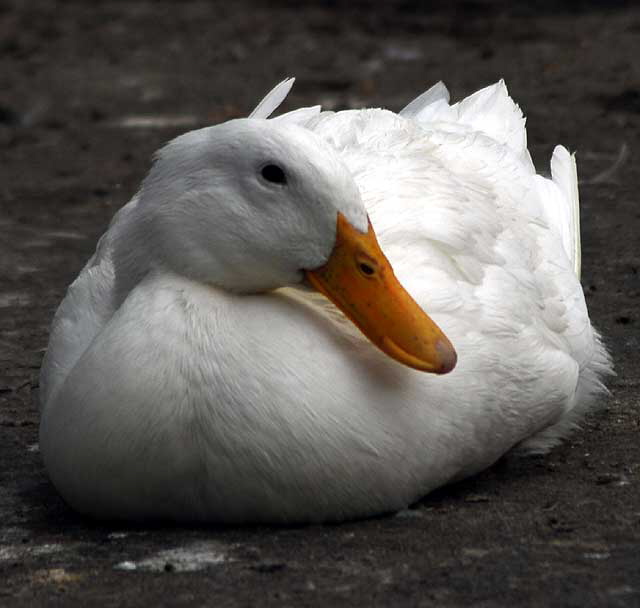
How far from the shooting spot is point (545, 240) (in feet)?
18.8

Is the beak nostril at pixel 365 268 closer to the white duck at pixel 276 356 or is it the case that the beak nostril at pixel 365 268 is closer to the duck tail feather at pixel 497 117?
the white duck at pixel 276 356

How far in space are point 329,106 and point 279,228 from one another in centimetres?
673

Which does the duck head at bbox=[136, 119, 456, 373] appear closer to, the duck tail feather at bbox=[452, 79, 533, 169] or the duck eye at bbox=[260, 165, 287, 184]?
the duck eye at bbox=[260, 165, 287, 184]

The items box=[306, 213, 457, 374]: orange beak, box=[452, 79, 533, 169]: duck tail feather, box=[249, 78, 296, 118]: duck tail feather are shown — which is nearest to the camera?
box=[306, 213, 457, 374]: orange beak

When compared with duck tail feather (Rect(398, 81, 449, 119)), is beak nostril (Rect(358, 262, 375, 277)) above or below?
below

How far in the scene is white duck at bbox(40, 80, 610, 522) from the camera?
171 inches

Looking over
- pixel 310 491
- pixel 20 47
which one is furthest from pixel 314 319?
pixel 20 47

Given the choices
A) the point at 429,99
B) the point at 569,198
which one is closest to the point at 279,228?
the point at 569,198

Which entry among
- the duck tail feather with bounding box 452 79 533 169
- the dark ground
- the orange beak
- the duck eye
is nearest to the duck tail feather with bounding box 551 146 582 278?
the duck tail feather with bounding box 452 79 533 169

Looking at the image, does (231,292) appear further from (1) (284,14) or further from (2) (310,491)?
(1) (284,14)

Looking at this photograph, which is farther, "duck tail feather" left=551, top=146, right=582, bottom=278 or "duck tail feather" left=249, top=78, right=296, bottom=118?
"duck tail feather" left=249, top=78, right=296, bottom=118

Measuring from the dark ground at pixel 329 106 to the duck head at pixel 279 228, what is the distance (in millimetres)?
602

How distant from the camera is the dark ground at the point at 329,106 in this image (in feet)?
13.6

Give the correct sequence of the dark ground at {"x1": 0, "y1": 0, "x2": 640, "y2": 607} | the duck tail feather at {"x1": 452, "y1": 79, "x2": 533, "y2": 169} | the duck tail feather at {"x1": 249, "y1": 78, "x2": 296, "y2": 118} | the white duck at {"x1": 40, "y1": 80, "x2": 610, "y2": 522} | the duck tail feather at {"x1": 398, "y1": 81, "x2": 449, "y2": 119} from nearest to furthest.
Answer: the dark ground at {"x1": 0, "y1": 0, "x2": 640, "y2": 607}
the white duck at {"x1": 40, "y1": 80, "x2": 610, "y2": 522}
the duck tail feather at {"x1": 249, "y1": 78, "x2": 296, "y2": 118}
the duck tail feather at {"x1": 452, "y1": 79, "x2": 533, "y2": 169}
the duck tail feather at {"x1": 398, "y1": 81, "x2": 449, "y2": 119}
